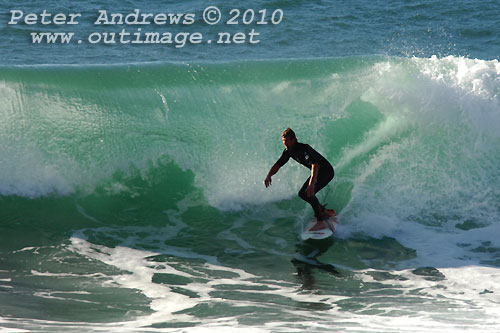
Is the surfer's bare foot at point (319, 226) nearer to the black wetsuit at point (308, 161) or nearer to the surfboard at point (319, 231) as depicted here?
the surfboard at point (319, 231)

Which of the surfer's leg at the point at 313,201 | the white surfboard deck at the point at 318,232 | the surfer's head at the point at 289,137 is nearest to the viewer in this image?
the surfer's head at the point at 289,137

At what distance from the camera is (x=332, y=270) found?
688cm

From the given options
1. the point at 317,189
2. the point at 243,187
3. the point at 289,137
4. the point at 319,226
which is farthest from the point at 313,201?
the point at 243,187

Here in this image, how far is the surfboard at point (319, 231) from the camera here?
7.57 meters

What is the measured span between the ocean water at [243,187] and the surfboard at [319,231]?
0.13 meters

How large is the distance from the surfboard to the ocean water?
0.13 metres

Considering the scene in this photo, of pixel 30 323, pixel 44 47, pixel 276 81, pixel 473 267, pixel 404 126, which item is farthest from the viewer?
pixel 44 47

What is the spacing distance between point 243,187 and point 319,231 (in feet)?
5.05

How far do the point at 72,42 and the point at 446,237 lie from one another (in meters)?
8.91

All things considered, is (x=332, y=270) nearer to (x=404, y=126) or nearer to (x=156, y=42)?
(x=404, y=126)

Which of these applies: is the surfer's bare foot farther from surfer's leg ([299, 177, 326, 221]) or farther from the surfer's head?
the surfer's head

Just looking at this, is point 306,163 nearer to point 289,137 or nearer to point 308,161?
point 308,161

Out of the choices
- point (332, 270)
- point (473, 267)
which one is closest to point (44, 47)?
point (332, 270)

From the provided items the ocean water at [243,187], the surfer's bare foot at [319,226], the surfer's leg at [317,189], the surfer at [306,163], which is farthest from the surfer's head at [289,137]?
the ocean water at [243,187]
